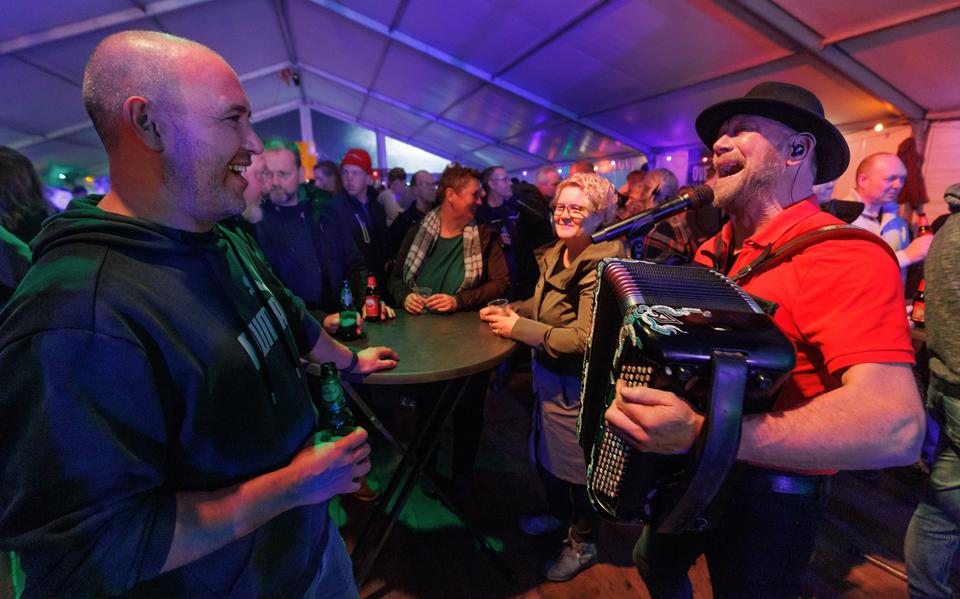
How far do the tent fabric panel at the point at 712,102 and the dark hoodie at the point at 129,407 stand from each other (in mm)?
7234

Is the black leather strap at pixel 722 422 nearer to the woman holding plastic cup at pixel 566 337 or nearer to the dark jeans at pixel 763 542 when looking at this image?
the dark jeans at pixel 763 542

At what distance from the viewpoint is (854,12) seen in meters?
4.23

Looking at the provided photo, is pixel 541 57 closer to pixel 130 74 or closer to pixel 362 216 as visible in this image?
pixel 362 216

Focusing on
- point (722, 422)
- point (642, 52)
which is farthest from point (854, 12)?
point (722, 422)

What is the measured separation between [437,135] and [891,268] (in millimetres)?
18143

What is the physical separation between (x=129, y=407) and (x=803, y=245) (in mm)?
1700

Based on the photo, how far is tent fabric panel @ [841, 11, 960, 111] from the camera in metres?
4.08

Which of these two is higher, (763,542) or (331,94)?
(331,94)

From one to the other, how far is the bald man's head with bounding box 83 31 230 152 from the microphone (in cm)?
130

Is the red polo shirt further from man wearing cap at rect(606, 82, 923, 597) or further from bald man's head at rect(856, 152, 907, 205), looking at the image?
bald man's head at rect(856, 152, 907, 205)

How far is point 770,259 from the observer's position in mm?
1273

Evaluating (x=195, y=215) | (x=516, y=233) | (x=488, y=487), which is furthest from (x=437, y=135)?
(x=195, y=215)

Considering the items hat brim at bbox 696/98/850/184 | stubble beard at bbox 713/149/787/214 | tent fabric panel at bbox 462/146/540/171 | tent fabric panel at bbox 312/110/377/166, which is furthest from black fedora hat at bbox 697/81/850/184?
tent fabric panel at bbox 312/110/377/166

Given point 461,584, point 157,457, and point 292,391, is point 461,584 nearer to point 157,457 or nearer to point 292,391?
point 292,391
